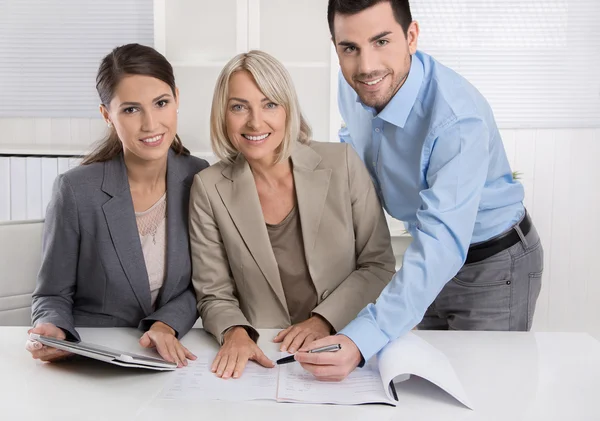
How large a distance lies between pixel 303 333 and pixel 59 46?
3168 millimetres

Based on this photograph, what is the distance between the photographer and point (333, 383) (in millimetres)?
1398

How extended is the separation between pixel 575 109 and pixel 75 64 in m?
3.17

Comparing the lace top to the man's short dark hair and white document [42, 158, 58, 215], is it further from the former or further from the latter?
white document [42, 158, 58, 215]

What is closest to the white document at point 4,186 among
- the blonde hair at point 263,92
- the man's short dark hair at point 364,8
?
the blonde hair at point 263,92

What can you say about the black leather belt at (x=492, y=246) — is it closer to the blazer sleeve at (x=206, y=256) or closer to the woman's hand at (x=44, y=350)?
the blazer sleeve at (x=206, y=256)

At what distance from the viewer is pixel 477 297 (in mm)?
2074

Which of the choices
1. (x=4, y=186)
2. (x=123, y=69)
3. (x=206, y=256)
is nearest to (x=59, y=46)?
(x=4, y=186)

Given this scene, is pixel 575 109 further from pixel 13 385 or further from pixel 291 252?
pixel 13 385

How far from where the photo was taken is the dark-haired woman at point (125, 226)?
1.79 m

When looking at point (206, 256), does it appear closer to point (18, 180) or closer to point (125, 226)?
point (125, 226)

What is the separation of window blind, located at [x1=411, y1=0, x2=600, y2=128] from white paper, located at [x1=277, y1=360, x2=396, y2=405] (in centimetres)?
290

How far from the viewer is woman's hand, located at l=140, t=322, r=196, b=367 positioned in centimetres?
153

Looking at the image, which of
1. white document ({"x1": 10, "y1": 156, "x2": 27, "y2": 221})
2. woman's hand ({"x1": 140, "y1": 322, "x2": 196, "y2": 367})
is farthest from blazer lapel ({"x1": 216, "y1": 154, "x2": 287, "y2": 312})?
white document ({"x1": 10, "y1": 156, "x2": 27, "y2": 221})

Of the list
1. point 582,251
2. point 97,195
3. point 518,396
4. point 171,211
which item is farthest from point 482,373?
point 582,251
